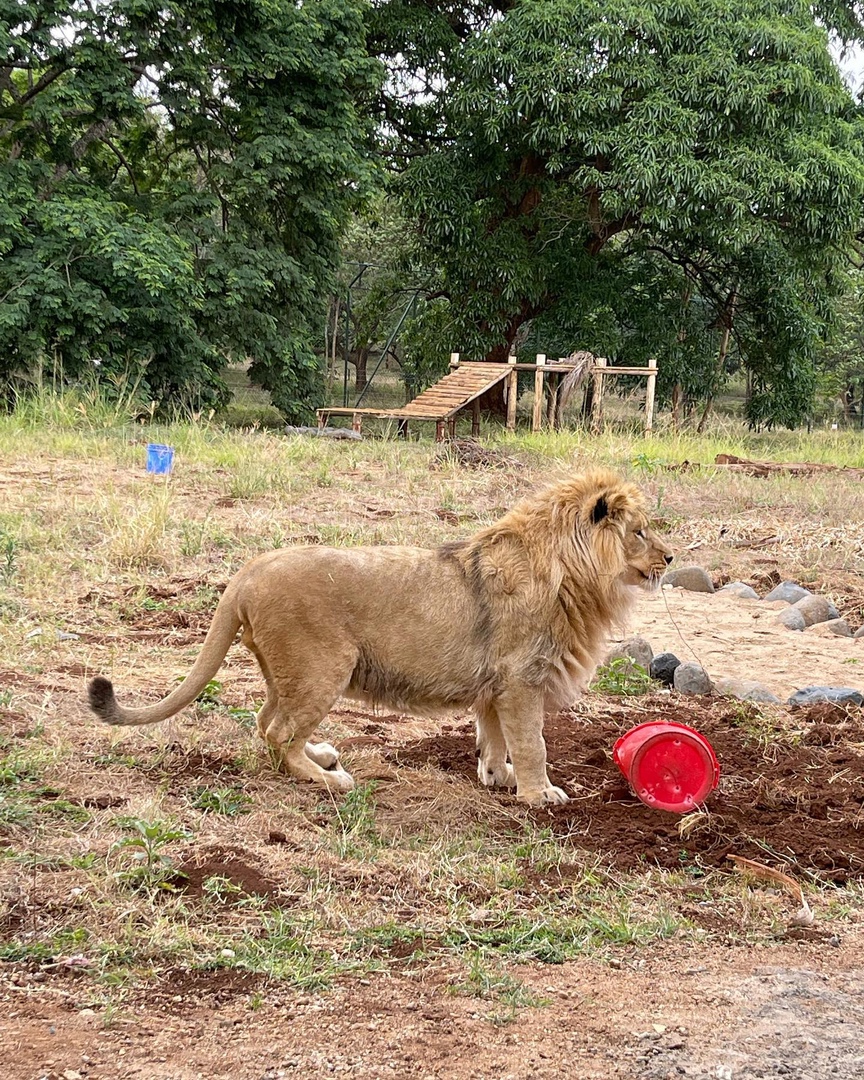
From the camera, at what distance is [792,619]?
8500 millimetres

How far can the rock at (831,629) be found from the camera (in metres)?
8.34

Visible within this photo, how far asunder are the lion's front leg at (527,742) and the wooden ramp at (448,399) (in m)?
12.5

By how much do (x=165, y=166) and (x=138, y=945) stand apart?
2116 centimetres

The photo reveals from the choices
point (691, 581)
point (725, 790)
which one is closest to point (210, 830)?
point (725, 790)

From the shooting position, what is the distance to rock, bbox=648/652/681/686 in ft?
23.4

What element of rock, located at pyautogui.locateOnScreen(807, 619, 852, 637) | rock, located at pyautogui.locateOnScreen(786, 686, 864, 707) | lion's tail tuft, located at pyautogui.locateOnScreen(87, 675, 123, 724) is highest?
lion's tail tuft, located at pyautogui.locateOnScreen(87, 675, 123, 724)

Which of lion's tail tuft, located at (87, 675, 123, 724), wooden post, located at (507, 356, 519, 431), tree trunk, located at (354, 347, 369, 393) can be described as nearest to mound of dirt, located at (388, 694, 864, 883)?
lion's tail tuft, located at (87, 675, 123, 724)

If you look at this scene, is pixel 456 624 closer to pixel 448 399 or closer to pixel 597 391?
pixel 448 399

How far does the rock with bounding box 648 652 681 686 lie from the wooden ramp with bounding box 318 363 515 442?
10.5 meters

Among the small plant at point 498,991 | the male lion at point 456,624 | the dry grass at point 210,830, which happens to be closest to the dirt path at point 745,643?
the dry grass at point 210,830

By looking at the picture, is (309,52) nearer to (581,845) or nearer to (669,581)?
(669,581)

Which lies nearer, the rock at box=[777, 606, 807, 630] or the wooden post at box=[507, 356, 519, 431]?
the rock at box=[777, 606, 807, 630]

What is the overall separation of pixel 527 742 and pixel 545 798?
26cm

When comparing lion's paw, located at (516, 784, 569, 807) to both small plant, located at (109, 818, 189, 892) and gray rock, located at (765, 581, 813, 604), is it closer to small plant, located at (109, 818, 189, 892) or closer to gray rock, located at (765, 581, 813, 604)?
small plant, located at (109, 818, 189, 892)
